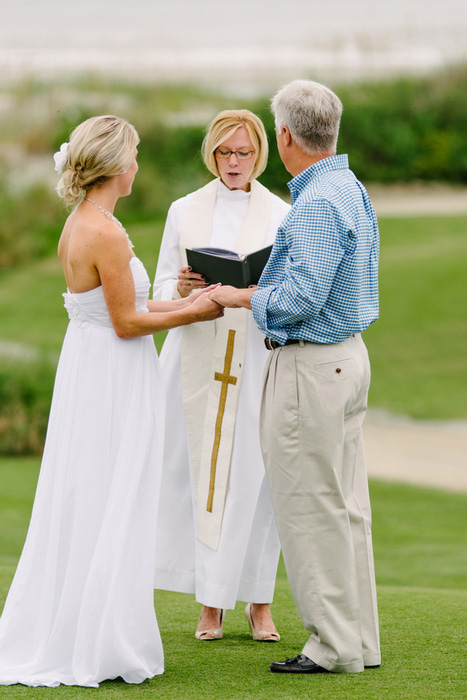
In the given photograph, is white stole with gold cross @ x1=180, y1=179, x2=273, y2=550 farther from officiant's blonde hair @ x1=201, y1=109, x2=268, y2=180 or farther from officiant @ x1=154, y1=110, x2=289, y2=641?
officiant's blonde hair @ x1=201, y1=109, x2=268, y2=180

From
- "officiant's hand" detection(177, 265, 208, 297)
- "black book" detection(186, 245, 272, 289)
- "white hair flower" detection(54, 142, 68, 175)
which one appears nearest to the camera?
"white hair flower" detection(54, 142, 68, 175)

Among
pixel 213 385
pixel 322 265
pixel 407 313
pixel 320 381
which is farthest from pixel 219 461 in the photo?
pixel 407 313

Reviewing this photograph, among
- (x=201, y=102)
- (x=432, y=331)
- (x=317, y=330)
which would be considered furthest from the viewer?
(x=201, y=102)

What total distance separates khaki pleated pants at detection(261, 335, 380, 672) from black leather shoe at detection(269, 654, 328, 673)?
3 centimetres

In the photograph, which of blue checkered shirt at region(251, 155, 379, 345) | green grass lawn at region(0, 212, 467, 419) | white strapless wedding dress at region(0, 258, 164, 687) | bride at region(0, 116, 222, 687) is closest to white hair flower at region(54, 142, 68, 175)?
bride at region(0, 116, 222, 687)

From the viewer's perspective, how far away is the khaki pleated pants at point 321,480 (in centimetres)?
351

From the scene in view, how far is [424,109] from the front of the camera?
35.4 metres

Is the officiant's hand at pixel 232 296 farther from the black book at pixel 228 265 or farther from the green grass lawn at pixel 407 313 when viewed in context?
the green grass lawn at pixel 407 313

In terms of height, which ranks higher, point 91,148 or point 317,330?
point 91,148

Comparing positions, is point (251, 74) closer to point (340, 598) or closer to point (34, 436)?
point (34, 436)

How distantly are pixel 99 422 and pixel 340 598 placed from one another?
1.03 meters

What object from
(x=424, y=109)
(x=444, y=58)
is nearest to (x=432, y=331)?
(x=424, y=109)

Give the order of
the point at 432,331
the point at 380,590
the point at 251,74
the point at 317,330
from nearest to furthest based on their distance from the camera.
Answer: the point at 317,330 < the point at 380,590 < the point at 432,331 < the point at 251,74

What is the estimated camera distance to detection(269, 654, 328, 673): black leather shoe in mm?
3641
